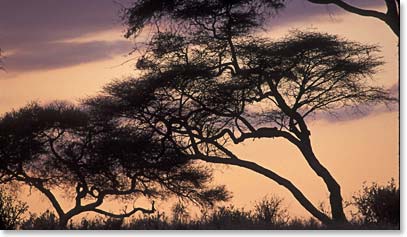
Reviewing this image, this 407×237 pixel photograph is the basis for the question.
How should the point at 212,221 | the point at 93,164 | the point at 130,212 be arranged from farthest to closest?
the point at 93,164 < the point at 130,212 < the point at 212,221

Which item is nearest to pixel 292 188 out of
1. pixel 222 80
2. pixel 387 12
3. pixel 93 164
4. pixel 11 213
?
A: pixel 222 80

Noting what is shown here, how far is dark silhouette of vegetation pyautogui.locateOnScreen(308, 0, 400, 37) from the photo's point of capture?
7805 millimetres

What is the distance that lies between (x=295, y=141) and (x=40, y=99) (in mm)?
1946

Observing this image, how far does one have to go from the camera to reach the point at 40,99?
8.47 metres

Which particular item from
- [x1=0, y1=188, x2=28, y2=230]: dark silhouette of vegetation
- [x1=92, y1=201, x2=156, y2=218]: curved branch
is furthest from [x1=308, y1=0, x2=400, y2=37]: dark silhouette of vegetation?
[x1=0, y1=188, x2=28, y2=230]: dark silhouette of vegetation

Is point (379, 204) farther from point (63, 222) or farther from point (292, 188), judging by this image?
point (63, 222)

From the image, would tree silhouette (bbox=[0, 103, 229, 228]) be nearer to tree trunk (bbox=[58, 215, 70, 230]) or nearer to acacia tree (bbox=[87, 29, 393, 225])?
tree trunk (bbox=[58, 215, 70, 230])

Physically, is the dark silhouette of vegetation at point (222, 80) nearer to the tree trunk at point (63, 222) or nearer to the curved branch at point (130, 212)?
the curved branch at point (130, 212)

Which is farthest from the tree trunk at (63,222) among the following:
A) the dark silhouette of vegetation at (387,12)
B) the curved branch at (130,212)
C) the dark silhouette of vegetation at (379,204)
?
the dark silhouette of vegetation at (387,12)

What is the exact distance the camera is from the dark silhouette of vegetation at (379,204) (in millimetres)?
7738

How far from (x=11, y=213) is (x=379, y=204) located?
108 inches

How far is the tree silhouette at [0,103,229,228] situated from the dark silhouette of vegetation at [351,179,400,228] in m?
1.14

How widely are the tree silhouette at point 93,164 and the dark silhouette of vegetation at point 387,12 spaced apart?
5.12 feet

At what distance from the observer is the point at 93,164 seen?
850 cm
